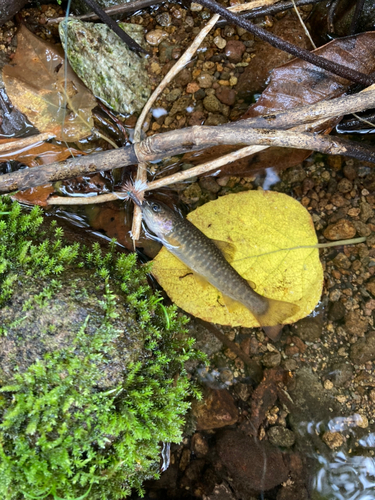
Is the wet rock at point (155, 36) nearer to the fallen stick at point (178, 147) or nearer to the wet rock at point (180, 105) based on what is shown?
the wet rock at point (180, 105)

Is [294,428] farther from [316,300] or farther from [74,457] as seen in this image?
[74,457]

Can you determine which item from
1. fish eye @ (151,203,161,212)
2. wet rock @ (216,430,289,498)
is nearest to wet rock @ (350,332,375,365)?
wet rock @ (216,430,289,498)

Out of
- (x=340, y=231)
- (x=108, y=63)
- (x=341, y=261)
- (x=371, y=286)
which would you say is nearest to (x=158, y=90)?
(x=108, y=63)

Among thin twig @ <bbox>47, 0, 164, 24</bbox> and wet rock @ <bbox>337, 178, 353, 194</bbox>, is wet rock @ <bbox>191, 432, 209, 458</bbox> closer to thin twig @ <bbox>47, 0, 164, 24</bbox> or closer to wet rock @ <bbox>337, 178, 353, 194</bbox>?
wet rock @ <bbox>337, 178, 353, 194</bbox>

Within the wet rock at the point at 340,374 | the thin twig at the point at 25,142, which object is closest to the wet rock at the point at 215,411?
the wet rock at the point at 340,374

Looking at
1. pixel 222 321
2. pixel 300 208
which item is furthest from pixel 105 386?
pixel 300 208

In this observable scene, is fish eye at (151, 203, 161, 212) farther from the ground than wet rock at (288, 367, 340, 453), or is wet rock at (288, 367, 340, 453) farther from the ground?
fish eye at (151, 203, 161, 212)
